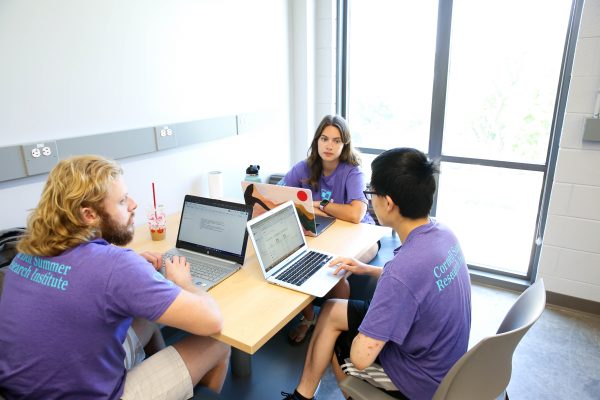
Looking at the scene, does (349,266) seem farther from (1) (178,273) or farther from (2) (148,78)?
(2) (148,78)

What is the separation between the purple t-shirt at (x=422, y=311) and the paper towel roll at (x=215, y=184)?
1624mm

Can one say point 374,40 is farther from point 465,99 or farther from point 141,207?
point 141,207

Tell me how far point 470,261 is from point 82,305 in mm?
2864

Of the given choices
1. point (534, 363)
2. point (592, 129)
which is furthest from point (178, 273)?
point (592, 129)

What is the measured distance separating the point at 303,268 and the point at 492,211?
225cm

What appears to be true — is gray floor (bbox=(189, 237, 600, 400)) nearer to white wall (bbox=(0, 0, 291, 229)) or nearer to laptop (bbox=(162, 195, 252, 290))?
laptop (bbox=(162, 195, 252, 290))

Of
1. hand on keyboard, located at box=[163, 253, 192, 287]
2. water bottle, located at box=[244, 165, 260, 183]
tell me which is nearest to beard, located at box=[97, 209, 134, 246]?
hand on keyboard, located at box=[163, 253, 192, 287]

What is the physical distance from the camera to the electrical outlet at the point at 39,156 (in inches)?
71.0

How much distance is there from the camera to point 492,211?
3312mm

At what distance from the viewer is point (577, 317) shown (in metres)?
2.64

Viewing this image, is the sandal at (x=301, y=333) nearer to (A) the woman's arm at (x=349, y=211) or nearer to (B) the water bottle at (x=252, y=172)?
(A) the woman's arm at (x=349, y=211)

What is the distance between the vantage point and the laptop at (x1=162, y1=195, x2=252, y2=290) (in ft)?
5.38

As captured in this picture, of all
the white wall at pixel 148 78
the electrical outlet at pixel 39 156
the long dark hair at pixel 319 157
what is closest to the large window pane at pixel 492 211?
the long dark hair at pixel 319 157

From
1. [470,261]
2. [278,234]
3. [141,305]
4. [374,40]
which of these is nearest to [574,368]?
[470,261]
